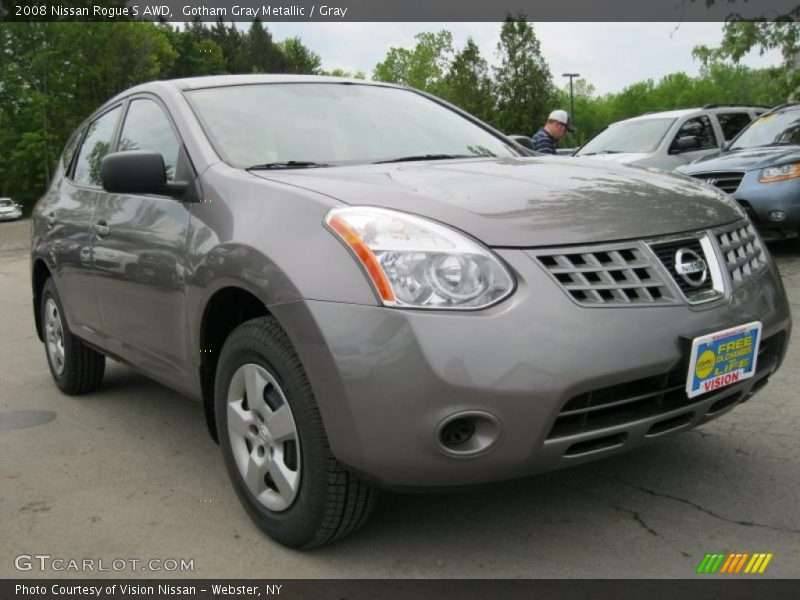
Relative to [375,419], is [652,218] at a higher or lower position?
higher

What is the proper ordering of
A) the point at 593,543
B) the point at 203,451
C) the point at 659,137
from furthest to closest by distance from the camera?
the point at 659,137 < the point at 203,451 < the point at 593,543

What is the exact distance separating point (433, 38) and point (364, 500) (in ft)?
229

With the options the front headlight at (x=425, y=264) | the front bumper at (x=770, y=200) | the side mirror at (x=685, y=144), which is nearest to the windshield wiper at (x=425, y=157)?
the front headlight at (x=425, y=264)

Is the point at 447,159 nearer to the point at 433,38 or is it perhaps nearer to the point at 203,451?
the point at 203,451

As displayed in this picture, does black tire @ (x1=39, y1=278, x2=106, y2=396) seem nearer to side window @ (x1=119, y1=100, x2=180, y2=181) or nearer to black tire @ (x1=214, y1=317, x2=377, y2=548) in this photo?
side window @ (x1=119, y1=100, x2=180, y2=181)

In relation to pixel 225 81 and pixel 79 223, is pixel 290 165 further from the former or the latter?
pixel 79 223

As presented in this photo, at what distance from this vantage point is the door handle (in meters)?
3.87

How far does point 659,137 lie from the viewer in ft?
34.9

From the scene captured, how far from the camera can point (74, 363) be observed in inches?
192

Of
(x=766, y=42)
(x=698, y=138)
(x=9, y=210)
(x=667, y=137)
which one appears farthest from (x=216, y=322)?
(x=9, y=210)

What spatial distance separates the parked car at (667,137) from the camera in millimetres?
10344

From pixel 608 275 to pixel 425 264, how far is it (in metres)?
0.53

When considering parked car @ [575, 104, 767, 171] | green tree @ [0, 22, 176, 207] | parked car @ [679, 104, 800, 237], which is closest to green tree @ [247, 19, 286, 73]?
green tree @ [0, 22, 176, 207]
